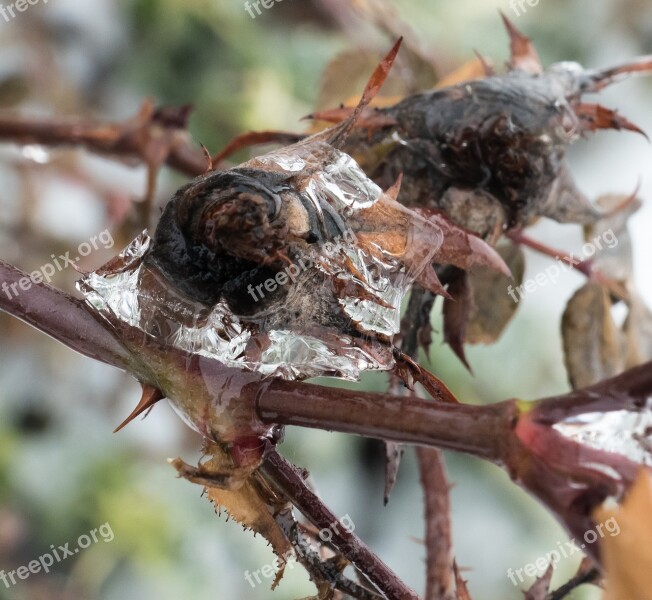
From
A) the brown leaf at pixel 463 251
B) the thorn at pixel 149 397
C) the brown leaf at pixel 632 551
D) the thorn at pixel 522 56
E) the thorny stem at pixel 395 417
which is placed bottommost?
the brown leaf at pixel 632 551

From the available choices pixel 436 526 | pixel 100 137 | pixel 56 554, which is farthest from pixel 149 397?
pixel 56 554

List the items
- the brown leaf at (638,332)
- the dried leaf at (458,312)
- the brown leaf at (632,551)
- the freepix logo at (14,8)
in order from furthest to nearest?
1. the freepix logo at (14,8)
2. the brown leaf at (638,332)
3. the dried leaf at (458,312)
4. the brown leaf at (632,551)

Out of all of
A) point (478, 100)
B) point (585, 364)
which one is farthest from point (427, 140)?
point (585, 364)

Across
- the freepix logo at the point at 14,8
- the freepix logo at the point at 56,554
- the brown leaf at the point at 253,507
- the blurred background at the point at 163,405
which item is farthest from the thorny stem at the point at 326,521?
the freepix logo at the point at 14,8

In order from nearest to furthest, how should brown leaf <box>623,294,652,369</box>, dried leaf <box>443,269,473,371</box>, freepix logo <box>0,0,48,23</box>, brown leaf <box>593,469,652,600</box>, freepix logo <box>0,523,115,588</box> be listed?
brown leaf <box>593,469,652,600</box> < dried leaf <box>443,269,473,371</box> < brown leaf <box>623,294,652,369</box> < freepix logo <box>0,523,115,588</box> < freepix logo <box>0,0,48,23</box>

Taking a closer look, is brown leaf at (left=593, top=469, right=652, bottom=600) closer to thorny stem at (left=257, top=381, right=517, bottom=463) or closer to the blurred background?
thorny stem at (left=257, top=381, right=517, bottom=463)

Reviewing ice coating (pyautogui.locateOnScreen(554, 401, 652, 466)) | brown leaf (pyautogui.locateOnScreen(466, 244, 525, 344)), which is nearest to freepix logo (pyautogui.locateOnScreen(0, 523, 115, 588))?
brown leaf (pyautogui.locateOnScreen(466, 244, 525, 344))

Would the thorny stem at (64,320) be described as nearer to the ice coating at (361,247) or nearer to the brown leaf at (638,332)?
the ice coating at (361,247)
